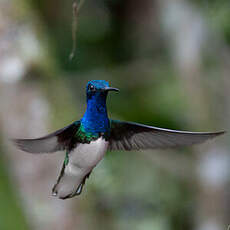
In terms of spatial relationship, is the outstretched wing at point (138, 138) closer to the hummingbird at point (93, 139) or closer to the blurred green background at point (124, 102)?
the hummingbird at point (93, 139)

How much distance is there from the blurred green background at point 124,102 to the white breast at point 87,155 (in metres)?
1.54

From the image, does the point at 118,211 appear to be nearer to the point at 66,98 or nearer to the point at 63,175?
the point at 66,98

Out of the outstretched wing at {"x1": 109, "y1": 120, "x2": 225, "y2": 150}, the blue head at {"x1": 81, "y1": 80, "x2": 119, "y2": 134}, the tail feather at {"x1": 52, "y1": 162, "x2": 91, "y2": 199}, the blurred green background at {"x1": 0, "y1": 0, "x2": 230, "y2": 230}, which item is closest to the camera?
the blue head at {"x1": 81, "y1": 80, "x2": 119, "y2": 134}

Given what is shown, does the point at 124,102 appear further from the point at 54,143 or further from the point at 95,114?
the point at 95,114

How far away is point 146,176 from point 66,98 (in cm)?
160

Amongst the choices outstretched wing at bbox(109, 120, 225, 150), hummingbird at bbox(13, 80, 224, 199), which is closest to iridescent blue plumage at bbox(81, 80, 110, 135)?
hummingbird at bbox(13, 80, 224, 199)

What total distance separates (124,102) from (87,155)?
380cm

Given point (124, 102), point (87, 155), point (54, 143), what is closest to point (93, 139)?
point (87, 155)

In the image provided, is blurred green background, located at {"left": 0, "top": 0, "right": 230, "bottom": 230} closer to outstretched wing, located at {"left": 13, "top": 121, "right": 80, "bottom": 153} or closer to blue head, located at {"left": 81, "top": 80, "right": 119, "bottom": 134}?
outstretched wing, located at {"left": 13, "top": 121, "right": 80, "bottom": 153}

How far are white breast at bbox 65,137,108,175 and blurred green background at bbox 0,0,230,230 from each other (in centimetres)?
154

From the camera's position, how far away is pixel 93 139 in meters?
1.71

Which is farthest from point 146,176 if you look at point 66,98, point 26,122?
point 26,122

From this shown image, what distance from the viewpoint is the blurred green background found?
11.3ft

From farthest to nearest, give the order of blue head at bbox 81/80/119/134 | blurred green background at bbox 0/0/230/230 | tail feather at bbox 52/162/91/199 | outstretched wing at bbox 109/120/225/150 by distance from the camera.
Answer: blurred green background at bbox 0/0/230/230
tail feather at bbox 52/162/91/199
outstretched wing at bbox 109/120/225/150
blue head at bbox 81/80/119/134
